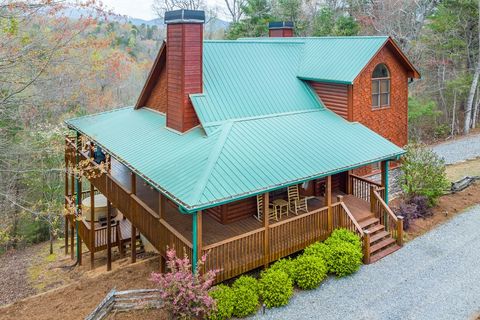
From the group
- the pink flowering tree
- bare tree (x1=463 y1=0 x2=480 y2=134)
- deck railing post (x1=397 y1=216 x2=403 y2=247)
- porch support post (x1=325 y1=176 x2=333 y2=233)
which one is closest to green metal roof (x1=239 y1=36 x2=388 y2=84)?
porch support post (x1=325 y1=176 x2=333 y2=233)

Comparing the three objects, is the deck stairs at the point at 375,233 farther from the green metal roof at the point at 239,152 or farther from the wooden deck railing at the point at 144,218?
the wooden deck railing at the point at 144,218

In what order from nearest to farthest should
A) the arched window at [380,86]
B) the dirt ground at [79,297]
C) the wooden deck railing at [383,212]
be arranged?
the dirt ground at [79,297], the wooden deck railing at [383,212], the arched window at [380,86]

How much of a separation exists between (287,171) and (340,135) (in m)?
3.61

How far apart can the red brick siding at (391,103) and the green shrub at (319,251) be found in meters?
5.70

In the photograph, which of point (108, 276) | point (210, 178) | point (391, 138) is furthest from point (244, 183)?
point (391, 138)

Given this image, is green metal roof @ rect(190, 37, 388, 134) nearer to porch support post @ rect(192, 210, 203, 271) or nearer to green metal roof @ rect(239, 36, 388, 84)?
green metal roof @ rect(239, 36, 388, 84)

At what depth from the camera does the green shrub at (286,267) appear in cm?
1057

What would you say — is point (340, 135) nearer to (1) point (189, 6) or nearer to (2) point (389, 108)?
(2) point (389, 108)

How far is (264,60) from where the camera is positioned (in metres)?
15.9

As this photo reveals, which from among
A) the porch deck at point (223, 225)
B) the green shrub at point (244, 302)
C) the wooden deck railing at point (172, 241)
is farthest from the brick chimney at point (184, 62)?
the green shrub at point (244, 302)

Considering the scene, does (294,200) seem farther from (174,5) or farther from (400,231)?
(174,5)

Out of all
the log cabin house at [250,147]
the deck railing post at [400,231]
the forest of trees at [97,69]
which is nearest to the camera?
the log cabin house at [250,147]

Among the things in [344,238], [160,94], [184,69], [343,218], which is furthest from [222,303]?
[160,94]

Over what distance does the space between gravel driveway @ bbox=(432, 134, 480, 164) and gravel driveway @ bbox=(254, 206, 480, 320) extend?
11.3 meters
